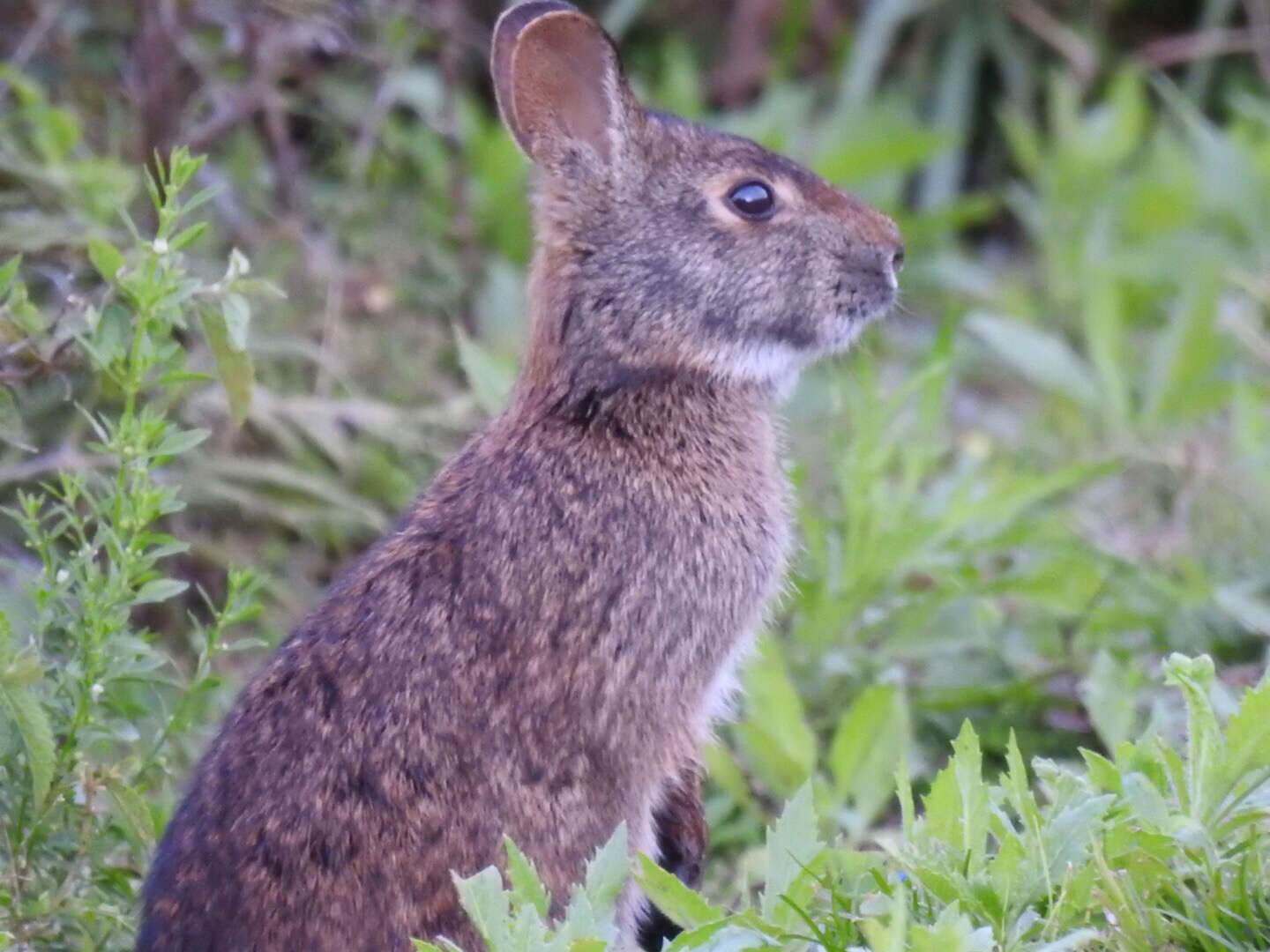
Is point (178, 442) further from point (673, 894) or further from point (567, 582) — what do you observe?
point (673, 894)

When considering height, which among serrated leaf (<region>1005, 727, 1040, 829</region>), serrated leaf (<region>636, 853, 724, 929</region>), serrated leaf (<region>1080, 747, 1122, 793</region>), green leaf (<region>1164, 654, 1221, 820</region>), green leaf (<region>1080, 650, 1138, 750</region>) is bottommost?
serrated leaf (<region>636, 853, 724, 929</region>)

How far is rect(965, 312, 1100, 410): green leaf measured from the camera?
21.8ft

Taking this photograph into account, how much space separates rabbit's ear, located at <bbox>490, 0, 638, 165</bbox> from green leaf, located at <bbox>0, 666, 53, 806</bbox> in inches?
65.4

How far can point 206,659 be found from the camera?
3.60 m

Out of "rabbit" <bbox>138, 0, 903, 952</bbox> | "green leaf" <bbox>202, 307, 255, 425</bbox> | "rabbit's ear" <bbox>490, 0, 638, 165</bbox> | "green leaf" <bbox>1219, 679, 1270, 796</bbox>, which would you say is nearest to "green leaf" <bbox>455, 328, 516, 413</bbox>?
"rabbit" <bbox>138, 0, 903, 952</bbox>

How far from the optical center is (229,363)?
3832 mm

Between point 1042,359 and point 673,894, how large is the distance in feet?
12.9

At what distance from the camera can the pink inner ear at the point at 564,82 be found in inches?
163

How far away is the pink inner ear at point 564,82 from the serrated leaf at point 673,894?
1.69 meters

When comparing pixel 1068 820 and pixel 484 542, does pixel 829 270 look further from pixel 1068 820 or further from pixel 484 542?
pixel 1068 820

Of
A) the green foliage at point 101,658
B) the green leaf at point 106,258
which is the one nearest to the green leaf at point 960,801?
the green foliage at point 101,658

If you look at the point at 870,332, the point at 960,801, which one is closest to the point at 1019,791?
the point at 960,801

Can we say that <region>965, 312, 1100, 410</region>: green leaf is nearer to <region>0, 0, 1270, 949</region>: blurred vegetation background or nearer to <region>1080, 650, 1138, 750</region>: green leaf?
<region>0, 0, 1270, 949</region>: blurred vegetation background

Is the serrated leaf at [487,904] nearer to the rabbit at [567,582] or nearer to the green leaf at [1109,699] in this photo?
the rabbit at [567,582]
